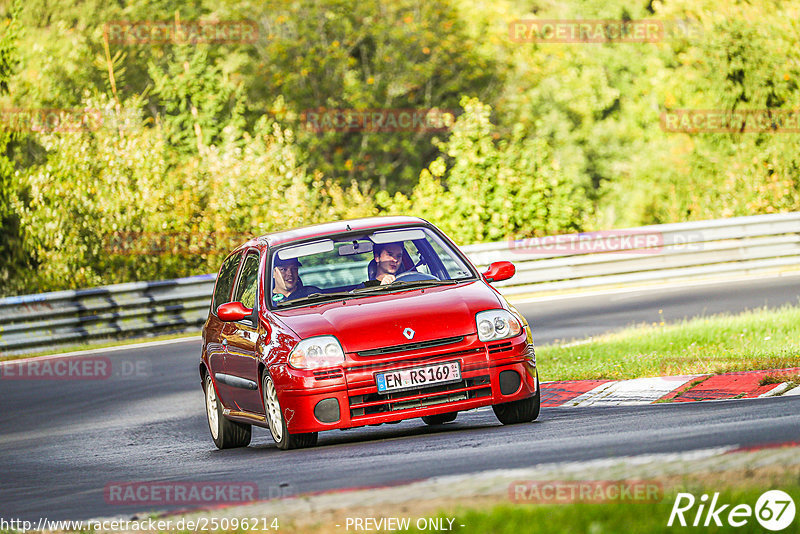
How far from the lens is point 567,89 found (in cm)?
4903

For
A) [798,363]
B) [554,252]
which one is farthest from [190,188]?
[798,363]

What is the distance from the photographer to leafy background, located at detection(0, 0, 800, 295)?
81.6 ft

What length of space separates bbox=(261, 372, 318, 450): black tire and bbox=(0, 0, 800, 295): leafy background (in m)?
15.3

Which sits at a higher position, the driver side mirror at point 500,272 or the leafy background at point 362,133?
the driver side mirror at point 500,272

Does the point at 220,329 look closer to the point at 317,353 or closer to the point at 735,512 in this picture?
the point at 317,353

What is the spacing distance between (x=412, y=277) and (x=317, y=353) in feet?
4.46

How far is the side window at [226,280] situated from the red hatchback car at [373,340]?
677 millimetres

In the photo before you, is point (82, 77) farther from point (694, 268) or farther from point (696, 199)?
point (694, 268)

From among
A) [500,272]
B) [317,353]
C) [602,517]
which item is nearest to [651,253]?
[500,272]

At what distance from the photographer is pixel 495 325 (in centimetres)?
900

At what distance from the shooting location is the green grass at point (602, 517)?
4.74 m

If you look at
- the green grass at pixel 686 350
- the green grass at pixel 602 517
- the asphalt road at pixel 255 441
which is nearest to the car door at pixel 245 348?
the asphalt road at pixel 255 441

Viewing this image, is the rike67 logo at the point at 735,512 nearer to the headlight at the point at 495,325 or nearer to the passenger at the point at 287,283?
the headlight at the point at 495,325

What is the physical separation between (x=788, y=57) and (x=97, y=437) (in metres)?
23.4
